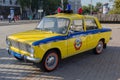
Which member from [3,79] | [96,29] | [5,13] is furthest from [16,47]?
[5,13]

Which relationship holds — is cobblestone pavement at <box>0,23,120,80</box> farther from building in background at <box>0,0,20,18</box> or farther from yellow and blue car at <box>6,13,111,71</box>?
building in background at <box>0,0,20,18</box>

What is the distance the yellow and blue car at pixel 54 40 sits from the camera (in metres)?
5.94

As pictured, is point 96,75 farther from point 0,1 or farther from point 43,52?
point 0,1

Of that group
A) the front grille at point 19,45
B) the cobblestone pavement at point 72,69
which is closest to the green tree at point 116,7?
the cobblestone pavement at point 72,69

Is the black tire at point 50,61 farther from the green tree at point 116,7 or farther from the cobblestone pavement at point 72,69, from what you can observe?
the green tree at point 116,7

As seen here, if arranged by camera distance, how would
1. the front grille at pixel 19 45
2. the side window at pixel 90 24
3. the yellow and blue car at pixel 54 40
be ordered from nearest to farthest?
the yellow and blue car at pixel 54 40 < the front grille at pixel 19 45 < the side window at pixel 90 24

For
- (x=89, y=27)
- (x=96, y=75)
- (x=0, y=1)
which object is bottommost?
(x=96, y=75)

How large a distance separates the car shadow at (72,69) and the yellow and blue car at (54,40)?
0.35m

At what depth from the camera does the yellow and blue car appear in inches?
234

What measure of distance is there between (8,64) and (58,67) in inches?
70.9

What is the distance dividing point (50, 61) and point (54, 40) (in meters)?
0.69

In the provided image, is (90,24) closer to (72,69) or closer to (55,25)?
(55,25)

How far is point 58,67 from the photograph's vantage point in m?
6.88

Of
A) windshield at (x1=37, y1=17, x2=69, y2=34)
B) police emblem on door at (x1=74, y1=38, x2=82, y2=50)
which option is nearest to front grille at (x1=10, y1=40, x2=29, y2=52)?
windshield at (x1=37, y1=17, x2=69, y2=34)
